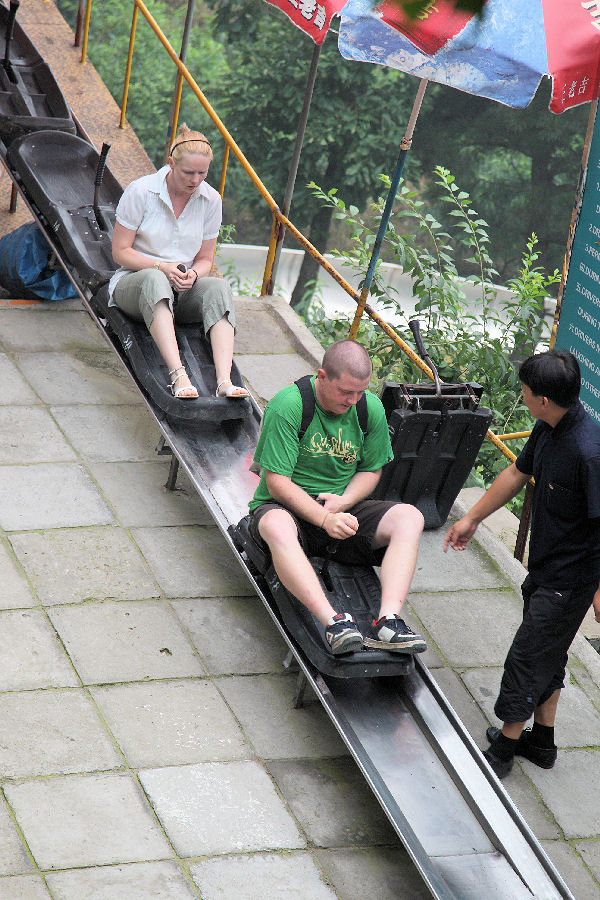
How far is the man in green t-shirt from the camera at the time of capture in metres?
3.94

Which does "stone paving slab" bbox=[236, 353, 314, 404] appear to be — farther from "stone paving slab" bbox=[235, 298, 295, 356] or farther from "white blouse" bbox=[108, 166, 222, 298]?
"white blouse" bbox=[108, 166, 222, 298]

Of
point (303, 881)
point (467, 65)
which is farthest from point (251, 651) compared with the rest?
point (467, 65)

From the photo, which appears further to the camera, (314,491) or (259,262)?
(259,262)

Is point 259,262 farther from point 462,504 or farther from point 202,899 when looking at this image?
point 202,899

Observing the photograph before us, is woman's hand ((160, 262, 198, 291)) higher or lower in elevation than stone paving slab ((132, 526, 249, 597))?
higher

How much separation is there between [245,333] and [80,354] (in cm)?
123

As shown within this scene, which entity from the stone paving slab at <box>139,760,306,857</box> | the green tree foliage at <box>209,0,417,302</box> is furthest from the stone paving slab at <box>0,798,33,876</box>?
the green tree foliage at <box>209,0,417,302</box>

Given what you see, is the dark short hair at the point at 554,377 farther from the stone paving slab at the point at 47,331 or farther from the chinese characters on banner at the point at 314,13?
the stone paving slab at the point at 47,331

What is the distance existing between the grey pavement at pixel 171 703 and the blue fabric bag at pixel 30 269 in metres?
1.05

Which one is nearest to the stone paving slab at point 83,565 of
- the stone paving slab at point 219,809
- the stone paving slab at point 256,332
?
the stone paving slab at point 219,809

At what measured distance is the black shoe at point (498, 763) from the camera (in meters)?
4.08

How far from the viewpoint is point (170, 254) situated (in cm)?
558

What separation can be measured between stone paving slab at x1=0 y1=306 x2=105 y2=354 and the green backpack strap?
8.02 feet

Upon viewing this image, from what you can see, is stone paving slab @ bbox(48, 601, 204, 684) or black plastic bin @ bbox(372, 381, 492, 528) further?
black plastic bin @ bbox(372, 381, 492, 528)
